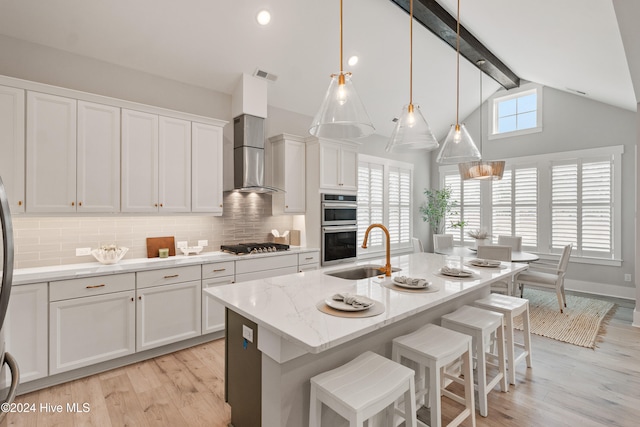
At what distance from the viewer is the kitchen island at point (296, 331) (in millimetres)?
1446

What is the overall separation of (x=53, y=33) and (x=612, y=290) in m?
8.30

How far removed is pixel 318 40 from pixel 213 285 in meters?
3.25

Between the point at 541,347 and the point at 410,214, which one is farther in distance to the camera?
the point at 410,214

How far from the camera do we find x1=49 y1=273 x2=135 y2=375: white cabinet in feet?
8.48

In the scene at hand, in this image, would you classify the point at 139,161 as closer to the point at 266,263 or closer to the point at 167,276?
the point at 167,276

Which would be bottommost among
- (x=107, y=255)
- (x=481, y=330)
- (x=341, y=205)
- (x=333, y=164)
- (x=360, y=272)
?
(x=481, y=330)

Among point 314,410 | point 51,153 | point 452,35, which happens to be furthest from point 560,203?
point 51,153

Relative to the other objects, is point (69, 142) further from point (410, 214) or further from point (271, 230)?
point (410, 214)

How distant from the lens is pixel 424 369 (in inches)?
92.9

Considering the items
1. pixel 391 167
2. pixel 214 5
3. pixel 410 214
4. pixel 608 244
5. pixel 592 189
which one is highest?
pixel 214 5

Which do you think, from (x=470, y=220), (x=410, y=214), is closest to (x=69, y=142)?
(x=410, y=214)

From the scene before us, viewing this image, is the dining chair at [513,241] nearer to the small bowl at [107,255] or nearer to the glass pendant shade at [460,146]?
the glass pendant shade at [460,146]

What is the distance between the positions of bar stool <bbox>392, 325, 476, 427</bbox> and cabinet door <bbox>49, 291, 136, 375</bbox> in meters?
2.43

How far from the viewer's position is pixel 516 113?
6.46 meters
